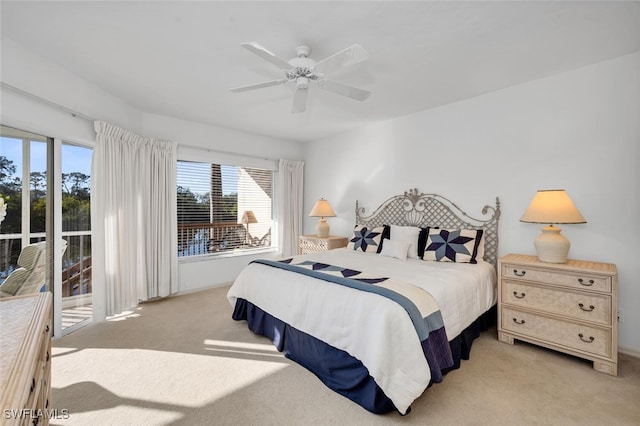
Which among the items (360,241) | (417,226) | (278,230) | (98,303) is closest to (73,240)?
(98,303)

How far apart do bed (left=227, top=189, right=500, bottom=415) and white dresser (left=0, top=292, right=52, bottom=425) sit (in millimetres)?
1537

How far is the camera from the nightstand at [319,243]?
4.50 metres

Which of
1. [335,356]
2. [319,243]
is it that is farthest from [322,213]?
[335,356]

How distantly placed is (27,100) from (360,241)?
3.66m

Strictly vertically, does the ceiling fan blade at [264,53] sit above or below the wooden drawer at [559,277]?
above

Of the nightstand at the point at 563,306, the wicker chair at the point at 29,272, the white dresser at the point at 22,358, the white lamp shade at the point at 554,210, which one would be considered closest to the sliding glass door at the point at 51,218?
the wicker chair at the point at 29,272

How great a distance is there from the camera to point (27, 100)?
7.77 feet

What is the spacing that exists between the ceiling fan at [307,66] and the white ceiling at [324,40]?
0.16m

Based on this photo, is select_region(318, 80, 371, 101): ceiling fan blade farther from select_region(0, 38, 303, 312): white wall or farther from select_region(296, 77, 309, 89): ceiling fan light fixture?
select_region(0, 38, 303, 312): white wall

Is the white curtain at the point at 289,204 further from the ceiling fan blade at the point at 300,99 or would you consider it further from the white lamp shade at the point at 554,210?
the white lamp shade at the point at 554,210

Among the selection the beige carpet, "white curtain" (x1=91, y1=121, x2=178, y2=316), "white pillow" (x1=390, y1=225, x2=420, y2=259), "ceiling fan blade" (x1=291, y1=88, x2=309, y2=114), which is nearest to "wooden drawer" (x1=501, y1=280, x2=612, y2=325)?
the beige carpet

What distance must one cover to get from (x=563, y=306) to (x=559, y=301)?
44mm

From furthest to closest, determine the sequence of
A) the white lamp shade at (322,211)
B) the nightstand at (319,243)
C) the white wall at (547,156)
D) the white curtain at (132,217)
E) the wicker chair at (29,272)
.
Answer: the white lamp shade at (322,211)
the nightstand at (319,243)
the white curtain at (132,217)
the white wall at (547,156)
the wicker chair at (29,272)

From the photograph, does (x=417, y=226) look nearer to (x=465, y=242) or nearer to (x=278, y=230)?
(x=465, y=242)
